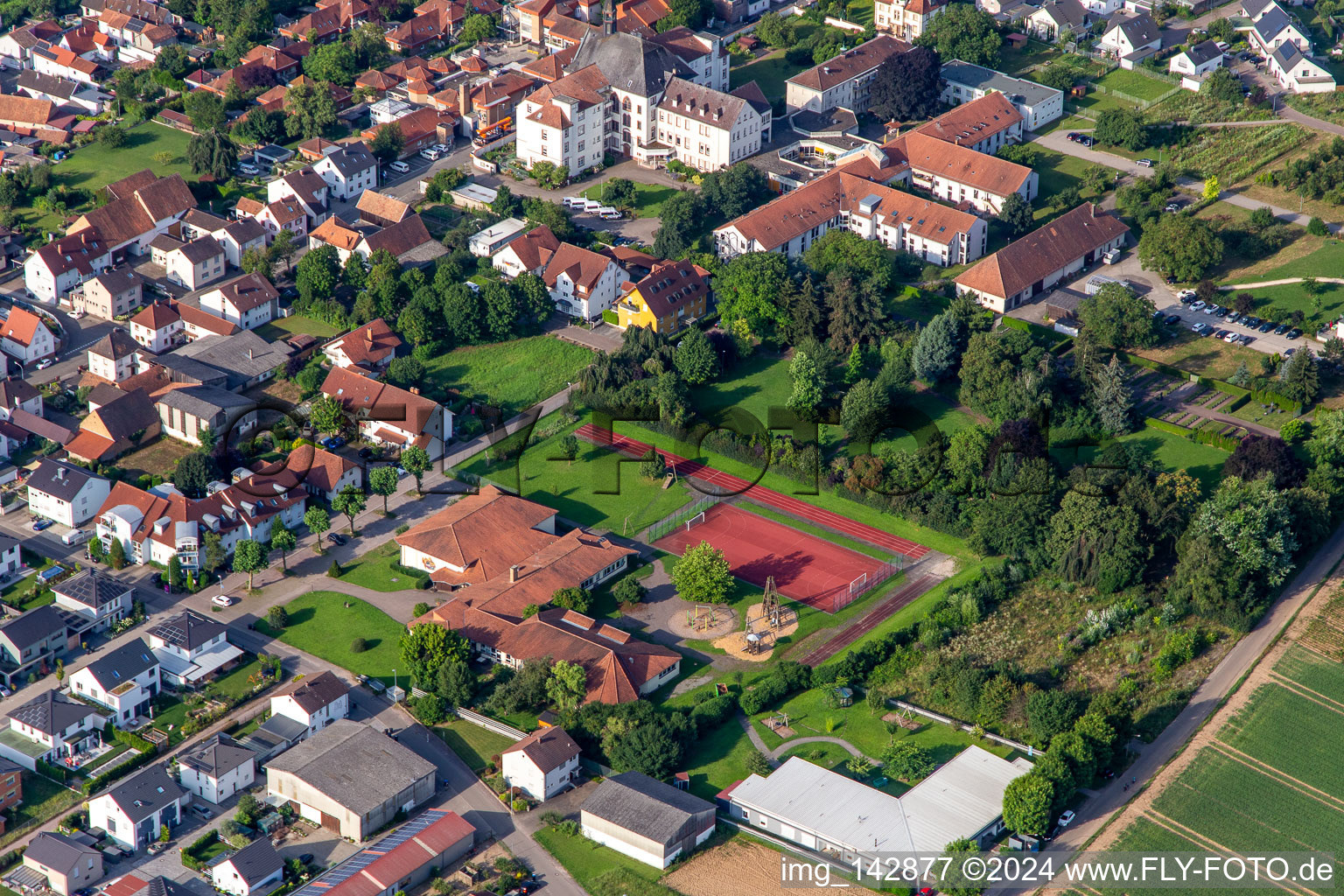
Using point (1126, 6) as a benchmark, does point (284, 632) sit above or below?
below

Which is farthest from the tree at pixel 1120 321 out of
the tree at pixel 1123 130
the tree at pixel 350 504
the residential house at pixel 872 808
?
the tree at pixel 350 504

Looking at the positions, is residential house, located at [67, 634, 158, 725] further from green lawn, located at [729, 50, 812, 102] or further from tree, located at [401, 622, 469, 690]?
green lawn, located at [729, 50, 812, 102]

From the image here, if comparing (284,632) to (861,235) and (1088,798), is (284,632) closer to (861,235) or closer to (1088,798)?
(1088,798)

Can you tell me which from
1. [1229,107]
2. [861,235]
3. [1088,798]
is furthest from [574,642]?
[1229,107]

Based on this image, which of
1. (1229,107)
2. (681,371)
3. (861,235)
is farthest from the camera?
(1229,107)

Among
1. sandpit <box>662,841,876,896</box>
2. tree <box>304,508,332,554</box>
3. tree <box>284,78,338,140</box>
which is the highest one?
tree <box>284,78,338,140</box>

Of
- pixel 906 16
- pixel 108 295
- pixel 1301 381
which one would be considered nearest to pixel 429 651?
pixel 108 295

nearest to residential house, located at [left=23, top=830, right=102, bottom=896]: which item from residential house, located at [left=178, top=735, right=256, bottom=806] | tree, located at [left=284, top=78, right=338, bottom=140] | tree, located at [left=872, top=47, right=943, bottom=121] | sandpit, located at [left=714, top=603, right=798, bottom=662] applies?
residential house, located at [left=178, top=735, right=256, bottom=806]
